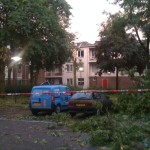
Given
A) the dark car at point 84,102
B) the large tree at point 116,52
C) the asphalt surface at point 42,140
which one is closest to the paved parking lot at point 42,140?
the asphalt surface at point 42,140

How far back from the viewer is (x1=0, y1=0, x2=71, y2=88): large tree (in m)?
32.1

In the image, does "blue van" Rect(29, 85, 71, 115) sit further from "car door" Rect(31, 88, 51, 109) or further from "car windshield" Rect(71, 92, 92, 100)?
"car windshield" Rect(71, 92, 92, 100)

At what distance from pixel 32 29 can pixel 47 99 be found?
15.1 meters

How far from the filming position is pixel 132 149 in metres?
8.43

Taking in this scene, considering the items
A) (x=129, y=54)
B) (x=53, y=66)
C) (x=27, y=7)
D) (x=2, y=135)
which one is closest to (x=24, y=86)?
(x=53, y=66)

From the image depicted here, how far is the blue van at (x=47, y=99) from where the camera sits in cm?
1989

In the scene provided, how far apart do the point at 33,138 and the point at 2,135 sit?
1.31 meters

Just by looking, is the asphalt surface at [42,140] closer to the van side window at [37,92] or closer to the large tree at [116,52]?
the van side window at [37,92]

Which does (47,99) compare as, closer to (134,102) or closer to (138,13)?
(134,102)

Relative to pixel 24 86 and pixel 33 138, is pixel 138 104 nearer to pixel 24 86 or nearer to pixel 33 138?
pixel 33 138

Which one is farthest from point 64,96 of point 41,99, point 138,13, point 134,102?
point 138,13

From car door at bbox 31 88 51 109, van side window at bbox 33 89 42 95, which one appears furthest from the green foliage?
van side window at bbox 33 89 42 95

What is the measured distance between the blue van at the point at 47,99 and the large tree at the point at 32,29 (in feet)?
37.3

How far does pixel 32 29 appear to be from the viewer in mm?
33750
